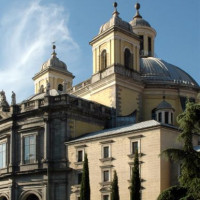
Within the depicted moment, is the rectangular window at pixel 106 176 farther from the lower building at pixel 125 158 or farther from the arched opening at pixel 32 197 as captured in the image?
the arched opening at pixel 32 197

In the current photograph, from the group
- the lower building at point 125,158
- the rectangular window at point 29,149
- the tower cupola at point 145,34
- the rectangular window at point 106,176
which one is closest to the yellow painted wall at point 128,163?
the lower building at point 125,158

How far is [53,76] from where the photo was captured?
70062 mm

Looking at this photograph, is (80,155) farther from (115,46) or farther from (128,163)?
(115,46)

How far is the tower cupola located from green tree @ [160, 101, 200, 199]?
43.8 metres

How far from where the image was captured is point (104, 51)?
190 ft

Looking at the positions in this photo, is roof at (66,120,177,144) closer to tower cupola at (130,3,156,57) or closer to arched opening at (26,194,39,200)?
arched opening at (26,194,39,200)

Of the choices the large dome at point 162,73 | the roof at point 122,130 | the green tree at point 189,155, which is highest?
the large dome at point 162,73

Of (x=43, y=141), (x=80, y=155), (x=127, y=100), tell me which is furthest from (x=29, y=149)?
(x=127, y=100)

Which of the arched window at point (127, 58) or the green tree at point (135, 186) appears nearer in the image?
the green tree at point (135, 186)

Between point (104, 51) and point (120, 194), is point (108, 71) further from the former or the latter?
point (120, 194)

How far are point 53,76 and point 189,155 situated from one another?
148 ft

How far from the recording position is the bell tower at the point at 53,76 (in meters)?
69.8

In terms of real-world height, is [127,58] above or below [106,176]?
above

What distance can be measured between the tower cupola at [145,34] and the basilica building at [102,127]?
218 inches
